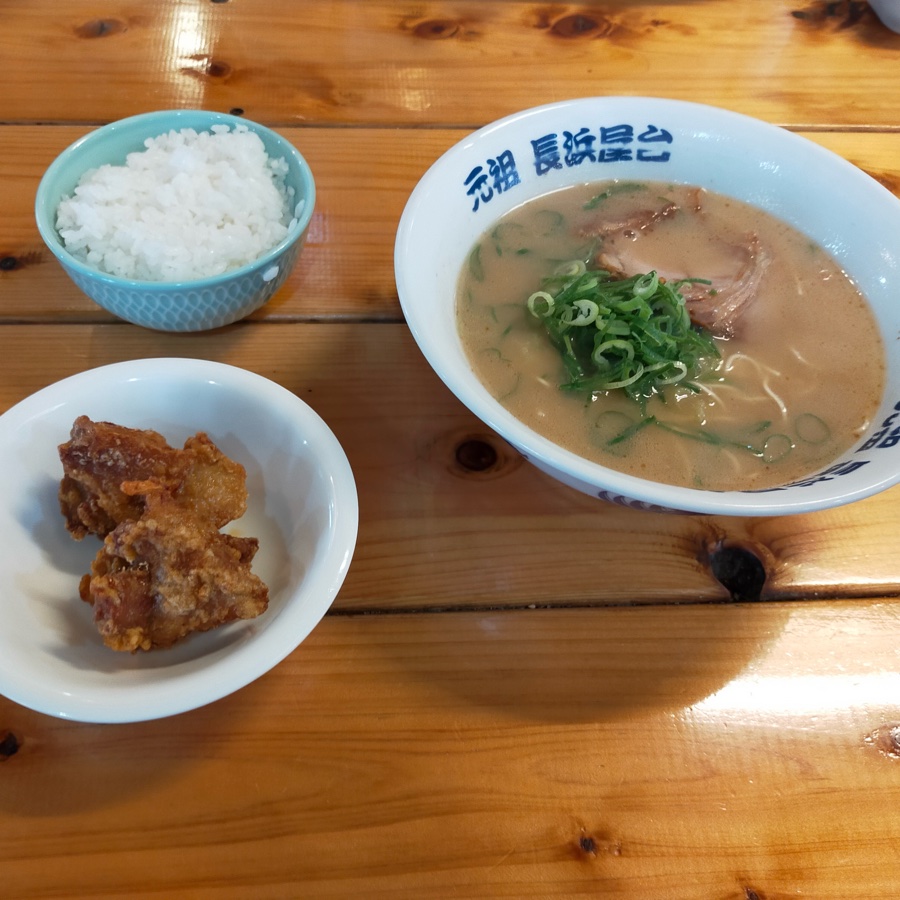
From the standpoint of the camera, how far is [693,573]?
141cm

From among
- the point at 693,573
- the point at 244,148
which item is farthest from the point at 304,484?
the point at 244,148

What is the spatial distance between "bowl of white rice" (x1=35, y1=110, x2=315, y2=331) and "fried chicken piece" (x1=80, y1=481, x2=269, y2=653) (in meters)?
0.52

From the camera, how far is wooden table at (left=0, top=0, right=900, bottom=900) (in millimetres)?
1097

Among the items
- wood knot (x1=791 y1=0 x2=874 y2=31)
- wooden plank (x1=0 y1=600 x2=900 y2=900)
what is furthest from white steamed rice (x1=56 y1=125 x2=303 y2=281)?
wood knot (x1=791 y1=0 x2=874 y2=31)

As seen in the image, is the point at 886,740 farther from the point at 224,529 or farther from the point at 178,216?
the point at 178,216

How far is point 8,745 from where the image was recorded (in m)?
1.15

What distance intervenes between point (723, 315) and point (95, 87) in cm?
189

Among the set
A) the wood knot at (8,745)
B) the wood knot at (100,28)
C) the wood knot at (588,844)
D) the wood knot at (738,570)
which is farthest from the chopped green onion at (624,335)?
the wood knot at (100,28)

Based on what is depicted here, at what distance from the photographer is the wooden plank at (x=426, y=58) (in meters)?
2.23

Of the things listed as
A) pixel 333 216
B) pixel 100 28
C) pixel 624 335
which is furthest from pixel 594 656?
pixel 100 28

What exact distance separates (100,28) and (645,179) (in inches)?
71.7

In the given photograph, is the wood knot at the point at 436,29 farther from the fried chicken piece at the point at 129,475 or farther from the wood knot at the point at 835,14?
the fried chicken piece at the point at 129,475

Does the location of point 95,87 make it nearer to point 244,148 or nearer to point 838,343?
point 244,148

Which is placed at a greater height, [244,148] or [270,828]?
[244,148]
